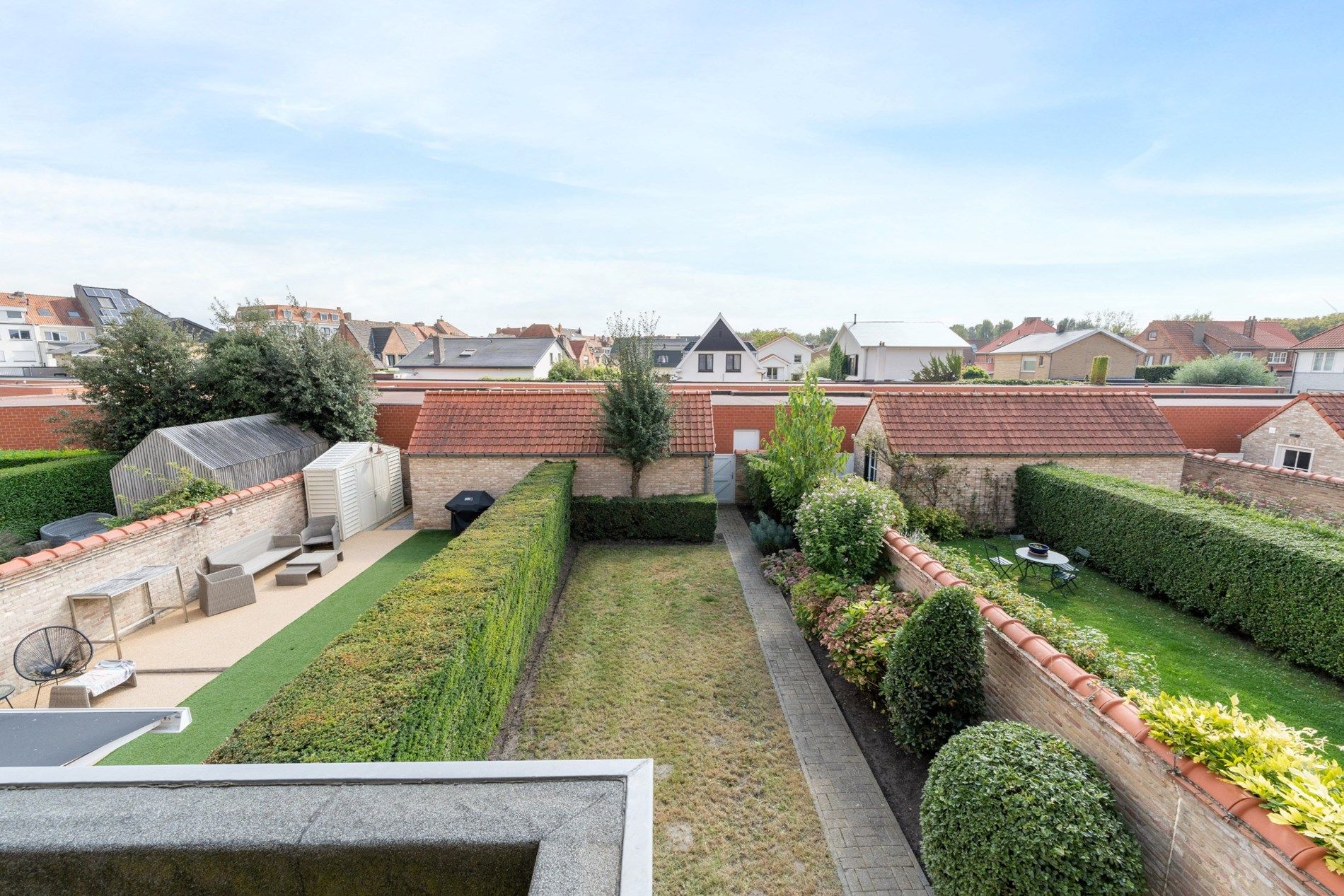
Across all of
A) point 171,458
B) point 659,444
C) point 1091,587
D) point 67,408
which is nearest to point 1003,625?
point 1091,587

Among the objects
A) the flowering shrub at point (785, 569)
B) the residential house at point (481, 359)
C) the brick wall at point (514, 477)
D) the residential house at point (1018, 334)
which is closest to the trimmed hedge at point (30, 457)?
the brick wall at point (514, 477)

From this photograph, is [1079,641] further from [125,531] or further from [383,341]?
[383,341]

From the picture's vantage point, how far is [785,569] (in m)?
10.8

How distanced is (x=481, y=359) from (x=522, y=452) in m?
31.0

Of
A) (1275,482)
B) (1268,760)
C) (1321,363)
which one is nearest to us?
(1268,760)

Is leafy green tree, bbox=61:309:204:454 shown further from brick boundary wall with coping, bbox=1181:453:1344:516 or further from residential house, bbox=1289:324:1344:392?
residential house, bbox=1289:324:1344:392

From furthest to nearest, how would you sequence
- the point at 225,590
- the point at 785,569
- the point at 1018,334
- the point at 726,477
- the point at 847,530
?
the point at 1018,334, the point at 726,477, the point at 785,569, the point at 225,590, the point at 847,530

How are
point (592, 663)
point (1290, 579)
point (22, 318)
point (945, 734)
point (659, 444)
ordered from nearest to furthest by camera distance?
point (945, 734), point (1290, 579), point (592, 663), point (659, 444), point (22, 318)

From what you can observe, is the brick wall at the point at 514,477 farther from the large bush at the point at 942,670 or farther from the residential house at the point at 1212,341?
the residential house at the point at 1212,341

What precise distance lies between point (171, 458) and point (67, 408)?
389 inches

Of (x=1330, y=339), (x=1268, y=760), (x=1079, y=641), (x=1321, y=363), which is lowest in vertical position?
(x=1079, y=641)

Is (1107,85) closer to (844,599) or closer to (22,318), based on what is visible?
(844,599)

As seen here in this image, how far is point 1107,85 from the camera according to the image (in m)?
9.35

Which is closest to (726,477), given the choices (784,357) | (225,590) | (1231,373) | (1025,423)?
(1025,423)
